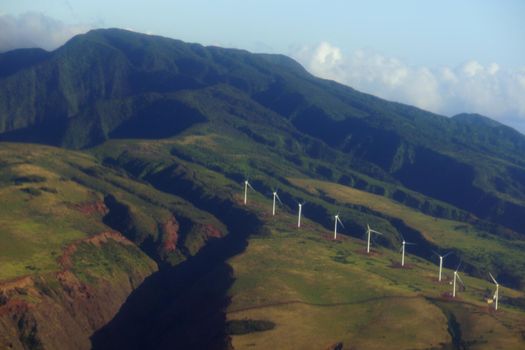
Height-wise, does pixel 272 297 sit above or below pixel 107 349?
above

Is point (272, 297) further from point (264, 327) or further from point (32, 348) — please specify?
point (32, 348)

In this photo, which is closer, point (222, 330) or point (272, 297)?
point (222, 330)

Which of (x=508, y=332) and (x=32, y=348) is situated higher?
(x=508, y=332)

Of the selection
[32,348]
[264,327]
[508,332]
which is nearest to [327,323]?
[264,327]

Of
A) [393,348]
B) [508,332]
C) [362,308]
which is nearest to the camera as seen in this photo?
[393,348]

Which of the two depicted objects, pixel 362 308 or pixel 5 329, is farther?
pixel 362 308

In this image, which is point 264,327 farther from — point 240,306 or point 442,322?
point 442,322

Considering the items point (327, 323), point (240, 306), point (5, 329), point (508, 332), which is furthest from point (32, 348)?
point (508, 332)

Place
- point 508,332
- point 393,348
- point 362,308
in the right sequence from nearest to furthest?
point 393,348 < point 508,332 < point 362,308
